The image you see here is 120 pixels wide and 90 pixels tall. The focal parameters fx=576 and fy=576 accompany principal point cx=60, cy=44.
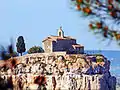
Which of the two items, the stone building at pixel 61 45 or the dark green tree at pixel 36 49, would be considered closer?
the stone building at pixel 61 45

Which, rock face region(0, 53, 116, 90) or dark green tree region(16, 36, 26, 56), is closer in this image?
rock face region(0, 53, 116, 90)

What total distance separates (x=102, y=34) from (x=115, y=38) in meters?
0.18

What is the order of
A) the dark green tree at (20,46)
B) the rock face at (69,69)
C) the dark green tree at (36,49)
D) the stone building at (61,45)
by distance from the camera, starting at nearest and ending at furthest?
the rock face at (69,69)
the dark green tree at (20,46)
the stone building at (61,45)
the dark green tree at (36,49)

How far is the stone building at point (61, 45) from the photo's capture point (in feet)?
237

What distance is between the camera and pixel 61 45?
72.8 m

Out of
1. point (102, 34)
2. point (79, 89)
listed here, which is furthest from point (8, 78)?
point (79, 89)

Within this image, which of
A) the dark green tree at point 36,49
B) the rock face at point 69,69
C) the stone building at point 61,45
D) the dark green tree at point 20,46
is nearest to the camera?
the rock face at point 69,69

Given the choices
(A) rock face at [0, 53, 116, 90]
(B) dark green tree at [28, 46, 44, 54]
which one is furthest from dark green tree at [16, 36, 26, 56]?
(B) dark green tree at [28, 46, 44, 54]

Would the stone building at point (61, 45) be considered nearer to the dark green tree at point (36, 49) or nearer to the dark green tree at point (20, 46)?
the dark green tree at point (36, 49)

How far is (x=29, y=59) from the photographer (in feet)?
229

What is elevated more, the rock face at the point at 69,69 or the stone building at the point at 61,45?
the stone building at the point at 61,45

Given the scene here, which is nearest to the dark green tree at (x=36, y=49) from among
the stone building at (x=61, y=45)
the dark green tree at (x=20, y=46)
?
the stone building at (x=61, y=45)

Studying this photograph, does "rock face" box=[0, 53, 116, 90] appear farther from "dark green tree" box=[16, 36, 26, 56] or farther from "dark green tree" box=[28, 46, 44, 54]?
"dark green tree" box=[28, 46, 44, 54]

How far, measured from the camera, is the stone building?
72.4m
